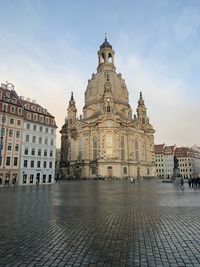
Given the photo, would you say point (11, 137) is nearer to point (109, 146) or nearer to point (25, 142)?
point (25, 142)

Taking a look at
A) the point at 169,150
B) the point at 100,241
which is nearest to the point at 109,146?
the point at 169,150

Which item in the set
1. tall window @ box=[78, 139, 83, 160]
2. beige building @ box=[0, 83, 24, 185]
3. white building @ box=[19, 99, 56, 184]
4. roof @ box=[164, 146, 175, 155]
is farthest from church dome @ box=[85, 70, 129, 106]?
beige building @ box=[0, 83, 24, 185]

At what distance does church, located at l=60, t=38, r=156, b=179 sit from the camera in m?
92.5

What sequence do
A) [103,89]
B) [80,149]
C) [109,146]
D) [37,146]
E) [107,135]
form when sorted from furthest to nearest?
1. [103,89]
2. [80,149]
3. [107,135]
4. [109,146]
5. [37,146]

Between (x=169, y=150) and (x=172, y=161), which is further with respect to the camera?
(x=169, y=150)

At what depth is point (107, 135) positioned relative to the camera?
309ft

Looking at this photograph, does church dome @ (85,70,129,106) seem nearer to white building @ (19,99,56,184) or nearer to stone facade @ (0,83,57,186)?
white building @ (19,99,56,184)

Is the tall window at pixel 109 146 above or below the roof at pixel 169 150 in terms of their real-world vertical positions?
below

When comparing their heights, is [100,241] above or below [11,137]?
below

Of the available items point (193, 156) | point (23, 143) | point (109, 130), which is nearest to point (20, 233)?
point (23, 143)

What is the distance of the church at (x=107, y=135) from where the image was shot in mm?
92500

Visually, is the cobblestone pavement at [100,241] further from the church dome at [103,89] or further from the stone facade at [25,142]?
the church dome at [103,89]

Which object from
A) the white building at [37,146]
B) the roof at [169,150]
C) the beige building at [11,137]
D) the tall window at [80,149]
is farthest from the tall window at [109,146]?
the roof at [169,150]

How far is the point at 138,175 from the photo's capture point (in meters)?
98.6
